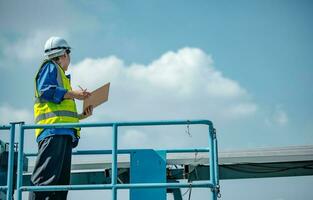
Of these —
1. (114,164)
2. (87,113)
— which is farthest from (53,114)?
(114,164)

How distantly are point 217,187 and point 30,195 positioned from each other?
7.11 ft

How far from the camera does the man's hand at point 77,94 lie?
5.91 metres

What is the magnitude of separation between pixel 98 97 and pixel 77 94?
393 mm

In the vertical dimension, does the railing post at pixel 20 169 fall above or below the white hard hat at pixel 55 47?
below

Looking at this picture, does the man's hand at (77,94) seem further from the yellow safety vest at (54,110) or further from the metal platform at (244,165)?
the metal platform at (244,165)

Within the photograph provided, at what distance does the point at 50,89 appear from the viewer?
19.2 feet

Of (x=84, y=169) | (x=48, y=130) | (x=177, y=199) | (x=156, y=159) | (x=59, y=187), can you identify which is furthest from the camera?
(x=84, y=169)

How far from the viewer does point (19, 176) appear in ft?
18.7

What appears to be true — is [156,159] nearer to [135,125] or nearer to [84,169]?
[135,125]

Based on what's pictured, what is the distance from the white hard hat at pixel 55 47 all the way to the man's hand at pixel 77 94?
0.57 metres

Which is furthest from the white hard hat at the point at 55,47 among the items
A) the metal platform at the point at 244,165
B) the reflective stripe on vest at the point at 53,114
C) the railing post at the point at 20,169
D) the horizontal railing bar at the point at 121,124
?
the metal platform at the point at 244,165

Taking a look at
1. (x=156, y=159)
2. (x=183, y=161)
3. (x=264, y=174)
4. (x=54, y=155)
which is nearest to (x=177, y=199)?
(x=183, y=161)

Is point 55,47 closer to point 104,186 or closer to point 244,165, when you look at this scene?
point 104,186

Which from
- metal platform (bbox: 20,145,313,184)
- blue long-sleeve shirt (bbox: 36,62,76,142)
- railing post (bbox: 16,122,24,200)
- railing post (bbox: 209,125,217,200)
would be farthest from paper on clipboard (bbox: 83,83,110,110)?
metal platform (bbox: 20,145,313,184)
